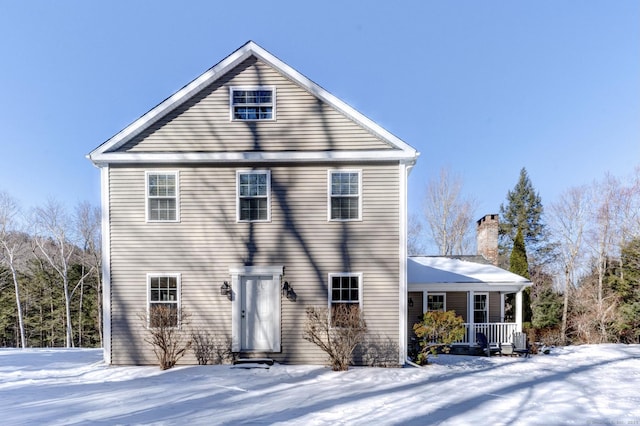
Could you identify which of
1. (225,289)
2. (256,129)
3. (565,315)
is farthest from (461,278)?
(565,315)

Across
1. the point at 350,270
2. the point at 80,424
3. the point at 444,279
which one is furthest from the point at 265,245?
the point at 444,279

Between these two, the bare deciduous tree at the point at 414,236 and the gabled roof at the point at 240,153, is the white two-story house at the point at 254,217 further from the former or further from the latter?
the bare deciduous tree at the point at 414,236

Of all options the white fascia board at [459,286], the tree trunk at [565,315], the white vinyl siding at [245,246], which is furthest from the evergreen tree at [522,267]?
the white vinyl siding at [245,246]

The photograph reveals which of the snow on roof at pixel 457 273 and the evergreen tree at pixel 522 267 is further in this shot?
the evergreen tree at pixel 522 267

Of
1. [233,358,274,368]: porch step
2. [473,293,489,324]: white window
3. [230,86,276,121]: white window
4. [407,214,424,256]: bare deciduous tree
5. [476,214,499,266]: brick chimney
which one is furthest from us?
[407,214,424,256]: bare deciduous tree

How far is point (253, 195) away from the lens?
8.64 meters

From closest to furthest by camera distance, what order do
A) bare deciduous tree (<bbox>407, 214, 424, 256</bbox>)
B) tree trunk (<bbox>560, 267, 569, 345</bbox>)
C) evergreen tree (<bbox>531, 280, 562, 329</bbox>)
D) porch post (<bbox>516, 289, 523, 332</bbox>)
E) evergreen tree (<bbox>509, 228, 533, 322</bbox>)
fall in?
porch post (<bbox>516, 289, 523, 332</bbox>) < evergreen tree (<bbox>509, 228, 533, 322</bbox>) < tree trunk (<bbox>560, 267, 569, 345</bbox>) < evergreen tree (<bbox>531, 280, 562, 329</bbox>) < bare deciduous tree (<bbox>407, 214, 424, 256</bbox>)

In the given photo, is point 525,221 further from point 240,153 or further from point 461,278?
point 240,153

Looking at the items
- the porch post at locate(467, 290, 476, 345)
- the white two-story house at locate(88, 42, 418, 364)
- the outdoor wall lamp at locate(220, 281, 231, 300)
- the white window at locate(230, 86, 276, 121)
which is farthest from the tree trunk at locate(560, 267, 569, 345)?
the white window at locate(230, 86, 276, 121)

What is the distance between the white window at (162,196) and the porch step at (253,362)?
403cm

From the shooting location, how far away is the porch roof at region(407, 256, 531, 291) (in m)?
10.9

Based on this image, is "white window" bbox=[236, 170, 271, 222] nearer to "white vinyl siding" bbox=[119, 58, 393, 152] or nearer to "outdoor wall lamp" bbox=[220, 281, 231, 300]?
"white vinyl siding" bbox=[119, 58, 393, 152]

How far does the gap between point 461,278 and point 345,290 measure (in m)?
5.10

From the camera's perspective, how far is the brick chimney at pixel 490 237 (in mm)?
14570
